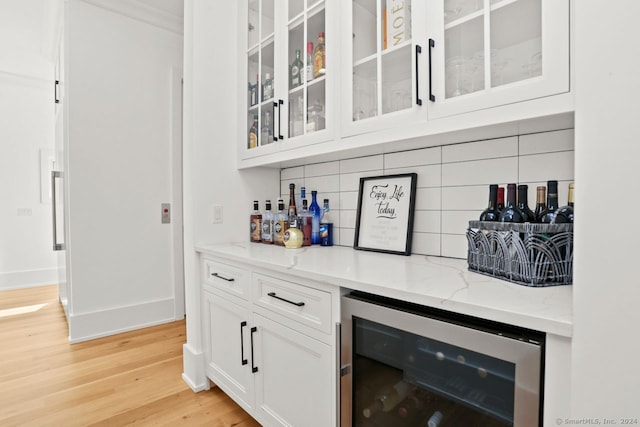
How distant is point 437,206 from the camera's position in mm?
1479

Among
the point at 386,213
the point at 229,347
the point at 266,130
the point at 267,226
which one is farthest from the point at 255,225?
the point at 386,213

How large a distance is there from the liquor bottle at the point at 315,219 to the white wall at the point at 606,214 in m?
1.36

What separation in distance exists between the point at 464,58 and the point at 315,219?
1.11 metres

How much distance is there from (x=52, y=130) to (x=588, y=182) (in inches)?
220

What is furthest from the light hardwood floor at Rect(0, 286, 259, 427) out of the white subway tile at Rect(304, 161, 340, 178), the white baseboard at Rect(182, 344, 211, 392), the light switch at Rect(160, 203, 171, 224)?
the white subway tile at Rect(304, 161, 340, 178)

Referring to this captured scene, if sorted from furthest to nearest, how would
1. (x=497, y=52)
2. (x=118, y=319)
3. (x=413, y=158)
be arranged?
(x=118, y=319) → (x=413, y=158) → (x=497, y=52)

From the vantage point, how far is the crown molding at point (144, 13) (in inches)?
105

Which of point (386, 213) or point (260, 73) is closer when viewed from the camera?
point (386, 213)

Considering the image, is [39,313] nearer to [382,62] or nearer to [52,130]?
[52,130]

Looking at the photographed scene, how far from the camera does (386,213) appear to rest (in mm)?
1622

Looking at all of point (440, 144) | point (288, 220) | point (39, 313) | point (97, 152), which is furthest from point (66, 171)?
point (440, 144)

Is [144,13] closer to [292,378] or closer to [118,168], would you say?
[118,168]

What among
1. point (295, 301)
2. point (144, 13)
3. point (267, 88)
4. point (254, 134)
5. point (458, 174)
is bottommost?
point (295, 301)

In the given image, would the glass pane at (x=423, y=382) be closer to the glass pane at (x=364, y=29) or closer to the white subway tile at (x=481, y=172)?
the white subway tile at (x=481, y=172)
